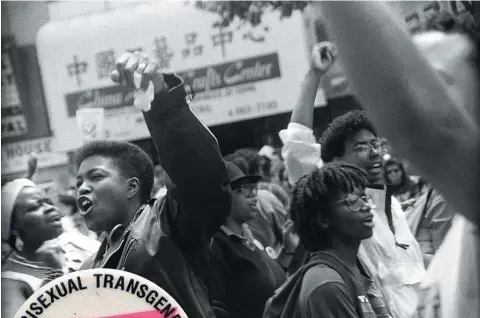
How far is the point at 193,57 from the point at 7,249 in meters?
0.95

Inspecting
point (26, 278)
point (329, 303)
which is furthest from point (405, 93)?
point (26, 278)

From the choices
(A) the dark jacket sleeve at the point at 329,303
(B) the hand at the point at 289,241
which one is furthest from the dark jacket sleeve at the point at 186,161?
(B) the hand at the point at 289,241

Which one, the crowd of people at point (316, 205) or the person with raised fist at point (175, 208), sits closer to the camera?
the crowd of people at point (316, 205)

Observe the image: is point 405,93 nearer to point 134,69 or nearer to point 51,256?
point 134,69

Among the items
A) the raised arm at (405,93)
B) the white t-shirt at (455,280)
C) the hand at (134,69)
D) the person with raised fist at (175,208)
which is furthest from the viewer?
the person with raised fist at (175,208)

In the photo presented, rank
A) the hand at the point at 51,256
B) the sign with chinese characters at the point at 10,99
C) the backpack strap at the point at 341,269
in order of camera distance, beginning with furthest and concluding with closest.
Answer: the hand at the point at 51,256
the sign with chinese characters at the point at 10,99
the backpack strap at the point at 341,269

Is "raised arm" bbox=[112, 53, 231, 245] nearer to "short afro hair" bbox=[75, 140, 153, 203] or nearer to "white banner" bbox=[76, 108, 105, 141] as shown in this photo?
"short afro hair" bbox=[75, 140, 153, 203]

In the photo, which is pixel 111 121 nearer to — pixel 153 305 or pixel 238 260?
pixel 238 260

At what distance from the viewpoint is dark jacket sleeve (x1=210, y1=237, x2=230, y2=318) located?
11.3 feet

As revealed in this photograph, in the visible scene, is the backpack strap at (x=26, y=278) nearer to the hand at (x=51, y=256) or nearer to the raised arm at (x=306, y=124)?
the hand at (x=51, y=256)

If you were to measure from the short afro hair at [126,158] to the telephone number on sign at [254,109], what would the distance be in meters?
0.54

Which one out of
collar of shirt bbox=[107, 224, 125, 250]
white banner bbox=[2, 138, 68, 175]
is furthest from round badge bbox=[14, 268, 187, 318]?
white banner bbox=[2, 138, 68, 175]

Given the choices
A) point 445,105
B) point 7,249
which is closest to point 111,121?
point 7,249

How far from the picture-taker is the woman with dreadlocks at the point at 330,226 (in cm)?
278
